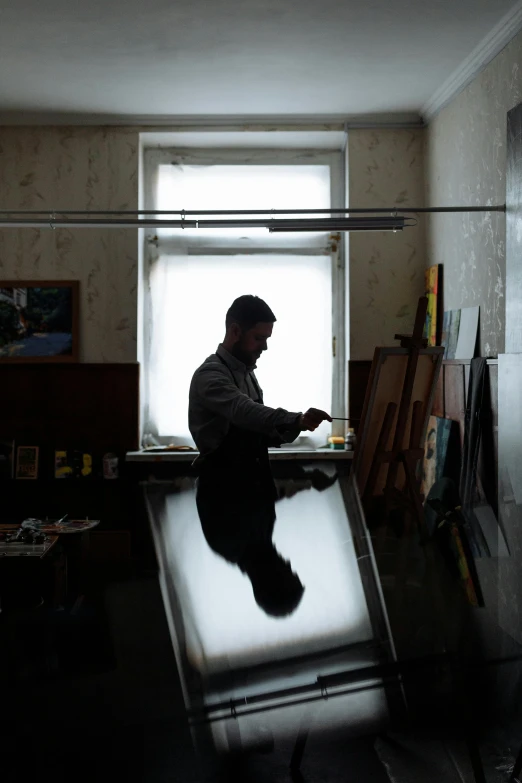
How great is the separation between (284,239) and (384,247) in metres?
0.74

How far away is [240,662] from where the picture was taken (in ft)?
6.68

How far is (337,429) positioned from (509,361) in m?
2.27

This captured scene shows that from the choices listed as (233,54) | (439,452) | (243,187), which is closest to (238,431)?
(439,452)

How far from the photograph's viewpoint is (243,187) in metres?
5.70

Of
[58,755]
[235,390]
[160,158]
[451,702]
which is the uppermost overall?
[160,158]

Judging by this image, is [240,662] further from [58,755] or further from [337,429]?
[337,429]

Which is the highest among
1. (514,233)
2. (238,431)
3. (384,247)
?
(384,247)

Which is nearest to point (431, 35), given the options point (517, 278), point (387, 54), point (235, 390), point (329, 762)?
point (387, 54)

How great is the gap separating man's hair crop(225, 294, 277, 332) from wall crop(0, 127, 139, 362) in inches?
73.7

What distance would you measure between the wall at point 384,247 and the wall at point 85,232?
149 cm

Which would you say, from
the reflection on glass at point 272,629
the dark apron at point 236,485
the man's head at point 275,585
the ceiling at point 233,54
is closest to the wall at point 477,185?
the ceiling at point 233,54

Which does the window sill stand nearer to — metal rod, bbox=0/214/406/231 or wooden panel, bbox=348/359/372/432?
wooden panel, bbox=348/359/372/432

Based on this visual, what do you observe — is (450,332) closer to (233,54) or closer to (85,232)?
(233,54)

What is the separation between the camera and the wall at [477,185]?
3859 mm
